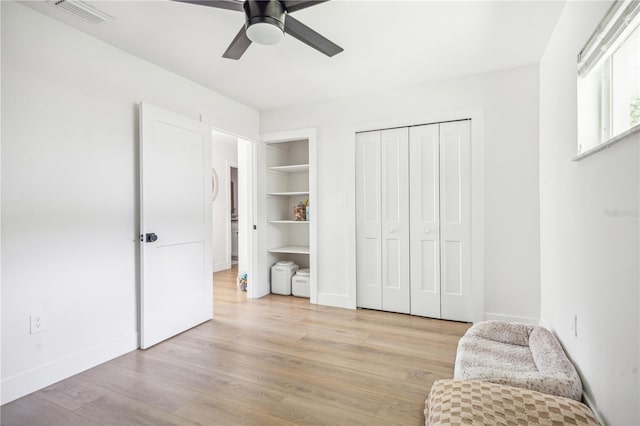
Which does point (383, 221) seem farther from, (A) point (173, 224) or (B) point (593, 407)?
(B) point (593, 407)

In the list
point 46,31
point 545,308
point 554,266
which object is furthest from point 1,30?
point 545,308

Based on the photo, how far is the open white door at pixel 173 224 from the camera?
2.61 meters

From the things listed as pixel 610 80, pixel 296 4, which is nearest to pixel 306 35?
pixel 296 4

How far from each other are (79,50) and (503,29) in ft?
10.00

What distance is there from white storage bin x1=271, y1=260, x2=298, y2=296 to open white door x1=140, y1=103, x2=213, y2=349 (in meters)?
1.14

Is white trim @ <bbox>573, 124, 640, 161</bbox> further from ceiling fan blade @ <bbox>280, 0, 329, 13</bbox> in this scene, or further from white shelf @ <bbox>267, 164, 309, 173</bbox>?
white shelf @ <bbox>267, 164, 309, 173</bbox>

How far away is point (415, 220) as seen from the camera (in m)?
3.33

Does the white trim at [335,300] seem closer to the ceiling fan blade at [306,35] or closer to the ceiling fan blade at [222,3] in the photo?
the ceiling fan blade at [306,35]

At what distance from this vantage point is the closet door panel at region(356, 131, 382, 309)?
3527 mm

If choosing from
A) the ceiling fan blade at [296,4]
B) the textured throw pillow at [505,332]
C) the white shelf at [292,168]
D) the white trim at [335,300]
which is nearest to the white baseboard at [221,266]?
the white shelf at [292,168]

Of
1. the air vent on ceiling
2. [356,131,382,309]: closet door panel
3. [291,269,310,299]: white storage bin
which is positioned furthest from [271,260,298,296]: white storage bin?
the air vent on ceiling

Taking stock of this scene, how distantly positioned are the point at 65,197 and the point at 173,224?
2.76 ft

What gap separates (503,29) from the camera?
229cm

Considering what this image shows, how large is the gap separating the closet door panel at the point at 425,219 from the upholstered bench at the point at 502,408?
1.75 metres
